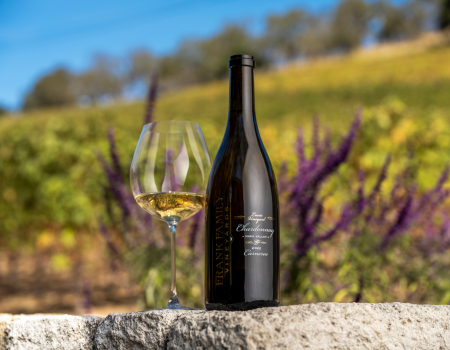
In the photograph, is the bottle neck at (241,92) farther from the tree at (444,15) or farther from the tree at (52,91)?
the tree at (52,91)

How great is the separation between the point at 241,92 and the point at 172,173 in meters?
0.39

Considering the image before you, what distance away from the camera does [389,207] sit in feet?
10.3

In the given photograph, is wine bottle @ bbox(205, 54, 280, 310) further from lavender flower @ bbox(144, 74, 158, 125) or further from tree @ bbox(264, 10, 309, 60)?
tree @ bbox(264, 10, 309, 60)

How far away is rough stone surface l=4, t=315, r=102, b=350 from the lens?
168cm

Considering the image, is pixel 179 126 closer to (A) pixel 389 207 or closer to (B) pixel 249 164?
(B) pixel 249 164

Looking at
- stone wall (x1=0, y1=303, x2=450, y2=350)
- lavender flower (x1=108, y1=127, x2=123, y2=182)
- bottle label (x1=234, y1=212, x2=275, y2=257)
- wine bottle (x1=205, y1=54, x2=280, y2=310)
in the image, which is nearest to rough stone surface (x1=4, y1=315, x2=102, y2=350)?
stone wall (x1=0, y1=303, x2=450, y2=350)

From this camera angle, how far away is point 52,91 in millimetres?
58969

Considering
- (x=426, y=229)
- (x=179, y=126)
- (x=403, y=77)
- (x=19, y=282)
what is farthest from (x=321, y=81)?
(x=179, y=126)

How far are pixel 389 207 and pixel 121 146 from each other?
359 cm

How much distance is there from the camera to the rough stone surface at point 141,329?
1463 mm

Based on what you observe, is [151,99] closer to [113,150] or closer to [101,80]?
[113,150]

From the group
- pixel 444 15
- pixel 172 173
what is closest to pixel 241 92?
pixel 172 173

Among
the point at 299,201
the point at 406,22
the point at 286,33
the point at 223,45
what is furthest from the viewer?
the point at 223,45

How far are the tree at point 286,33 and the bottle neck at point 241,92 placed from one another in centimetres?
5564
